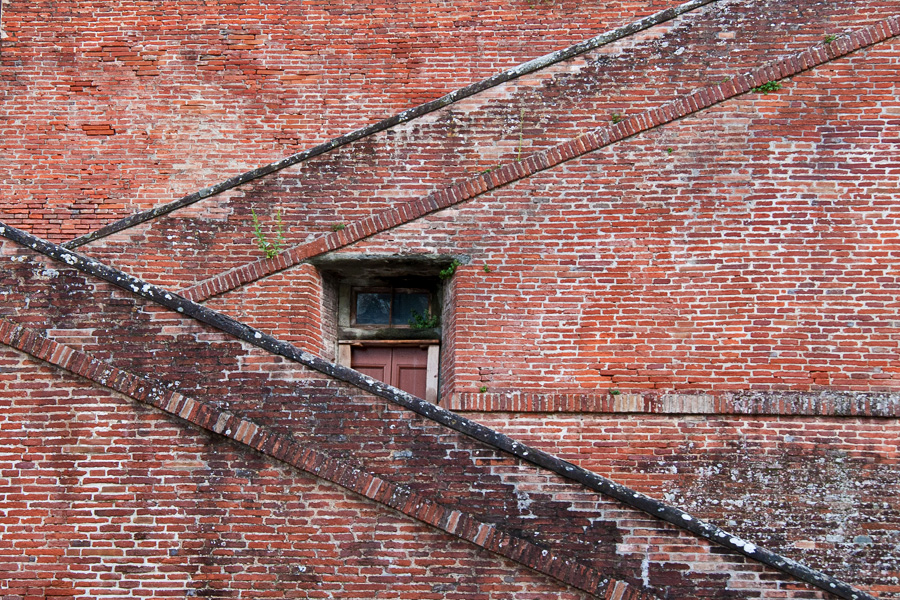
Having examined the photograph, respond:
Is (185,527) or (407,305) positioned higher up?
(407,305)

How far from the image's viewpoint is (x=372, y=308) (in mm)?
9453

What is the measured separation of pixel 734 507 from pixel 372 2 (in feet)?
23.1

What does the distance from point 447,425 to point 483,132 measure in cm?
383

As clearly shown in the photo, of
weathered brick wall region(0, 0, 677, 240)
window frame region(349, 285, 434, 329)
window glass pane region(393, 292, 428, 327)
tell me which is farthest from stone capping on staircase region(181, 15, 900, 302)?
weathered brick wall region(0, 0, 677, 240)

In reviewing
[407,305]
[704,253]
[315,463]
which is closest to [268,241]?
[407,305]

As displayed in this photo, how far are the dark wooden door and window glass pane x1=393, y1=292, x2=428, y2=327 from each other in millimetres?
332

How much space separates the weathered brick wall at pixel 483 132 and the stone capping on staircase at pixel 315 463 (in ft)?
9.02

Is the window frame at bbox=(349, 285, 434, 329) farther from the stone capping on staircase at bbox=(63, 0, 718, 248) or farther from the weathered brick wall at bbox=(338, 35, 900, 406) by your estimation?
the stone capping on staircase at bbox=(63, 0, 718, 248)

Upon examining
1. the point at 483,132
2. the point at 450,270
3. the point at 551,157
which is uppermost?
the point at 483,132

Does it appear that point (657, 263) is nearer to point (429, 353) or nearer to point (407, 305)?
point (429, 353)

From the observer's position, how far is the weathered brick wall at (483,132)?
27.2 feet

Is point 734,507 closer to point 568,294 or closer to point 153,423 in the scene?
point 568,294

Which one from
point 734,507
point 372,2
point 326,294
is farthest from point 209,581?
point 372,2

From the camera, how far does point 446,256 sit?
827cm
